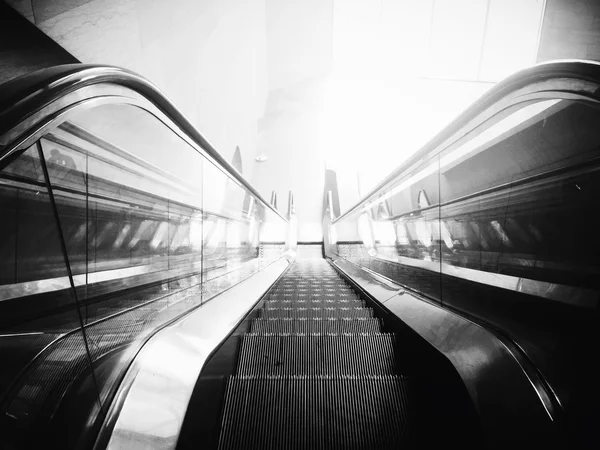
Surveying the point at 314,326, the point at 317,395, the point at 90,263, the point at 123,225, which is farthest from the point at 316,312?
the point at 123,225

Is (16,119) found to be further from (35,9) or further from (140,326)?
(35,9)

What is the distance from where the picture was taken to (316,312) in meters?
2.95

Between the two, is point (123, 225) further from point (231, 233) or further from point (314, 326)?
point (314, 326)

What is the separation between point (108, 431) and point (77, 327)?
426 millimetres

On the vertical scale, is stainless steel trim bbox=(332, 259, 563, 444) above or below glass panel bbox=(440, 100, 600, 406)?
below

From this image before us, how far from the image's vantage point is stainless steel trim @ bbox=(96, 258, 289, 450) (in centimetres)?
110

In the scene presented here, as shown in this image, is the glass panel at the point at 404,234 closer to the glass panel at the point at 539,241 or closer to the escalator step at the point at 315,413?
the glass panel at the point at 539,241

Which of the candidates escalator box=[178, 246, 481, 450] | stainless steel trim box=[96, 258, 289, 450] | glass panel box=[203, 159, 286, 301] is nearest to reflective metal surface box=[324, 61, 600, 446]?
escalator box=[178, 246, 481, 450]

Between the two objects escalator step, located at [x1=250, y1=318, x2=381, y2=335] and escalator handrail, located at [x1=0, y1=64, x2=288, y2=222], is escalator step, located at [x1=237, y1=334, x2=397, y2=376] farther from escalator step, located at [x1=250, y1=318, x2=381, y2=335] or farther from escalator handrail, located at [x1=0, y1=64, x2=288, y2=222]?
escalator handrail, located at [x1=0, y1=64, x2=288, y2=222]

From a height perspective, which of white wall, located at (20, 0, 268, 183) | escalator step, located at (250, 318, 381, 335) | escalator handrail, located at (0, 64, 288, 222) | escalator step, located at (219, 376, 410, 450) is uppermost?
white wall, located at (20, 0, 268, 183)

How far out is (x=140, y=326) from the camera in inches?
67.8

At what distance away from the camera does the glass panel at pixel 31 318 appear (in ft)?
3.12

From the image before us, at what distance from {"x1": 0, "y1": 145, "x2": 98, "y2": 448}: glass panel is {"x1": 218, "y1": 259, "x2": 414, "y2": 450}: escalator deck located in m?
0.64

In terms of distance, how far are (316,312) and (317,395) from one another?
1415mm
